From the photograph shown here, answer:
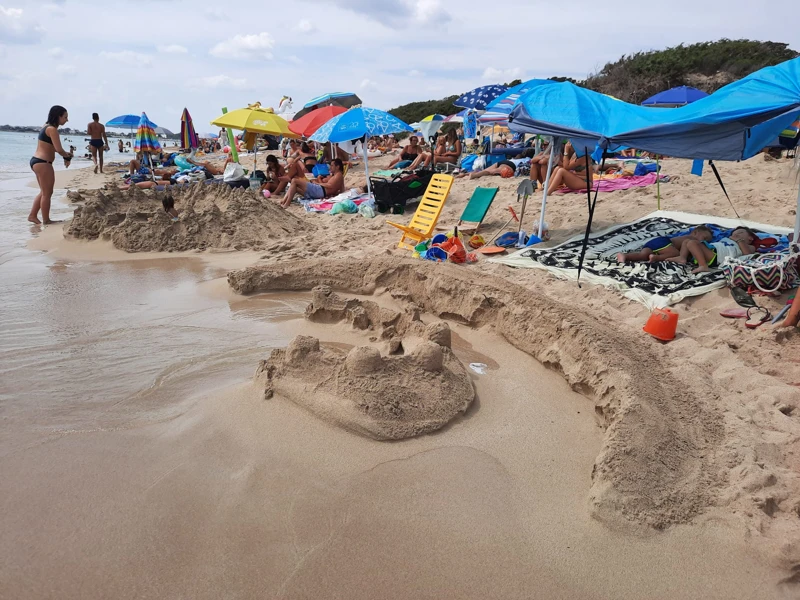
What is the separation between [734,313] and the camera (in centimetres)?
381

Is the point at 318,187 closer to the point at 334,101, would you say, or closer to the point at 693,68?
the point at 334,101

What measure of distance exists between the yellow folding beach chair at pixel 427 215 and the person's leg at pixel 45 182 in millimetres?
5555

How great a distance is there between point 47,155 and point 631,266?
332 inches

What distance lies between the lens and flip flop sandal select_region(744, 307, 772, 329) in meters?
3.61

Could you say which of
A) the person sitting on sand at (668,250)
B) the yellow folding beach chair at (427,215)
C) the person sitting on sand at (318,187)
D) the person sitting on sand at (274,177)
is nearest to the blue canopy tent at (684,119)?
the person sitting on sand at (668,250)

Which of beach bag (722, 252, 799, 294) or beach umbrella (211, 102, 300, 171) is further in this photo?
beach umbrella (211, 102, 300, 171)

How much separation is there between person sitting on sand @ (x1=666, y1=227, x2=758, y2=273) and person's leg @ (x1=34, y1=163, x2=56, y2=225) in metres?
8.75

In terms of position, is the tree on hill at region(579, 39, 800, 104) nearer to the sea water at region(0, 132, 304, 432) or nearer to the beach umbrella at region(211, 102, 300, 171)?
the beach umbrella at region(211, 102, 300, 171)

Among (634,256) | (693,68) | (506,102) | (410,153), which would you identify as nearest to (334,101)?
(410,153)

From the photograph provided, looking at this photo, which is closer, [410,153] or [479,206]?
[479,206]

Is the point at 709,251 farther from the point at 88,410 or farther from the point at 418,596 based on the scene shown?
the point at 88,410

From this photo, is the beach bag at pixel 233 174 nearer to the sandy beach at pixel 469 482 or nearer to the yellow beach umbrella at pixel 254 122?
the yellow beach umbrella at pixel 254 122

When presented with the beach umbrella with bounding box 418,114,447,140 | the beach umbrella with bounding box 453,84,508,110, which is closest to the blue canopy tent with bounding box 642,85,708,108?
the beach umbrella with bounding box 453,84,508,110

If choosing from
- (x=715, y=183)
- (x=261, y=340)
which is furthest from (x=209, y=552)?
(x=715, y=183)
